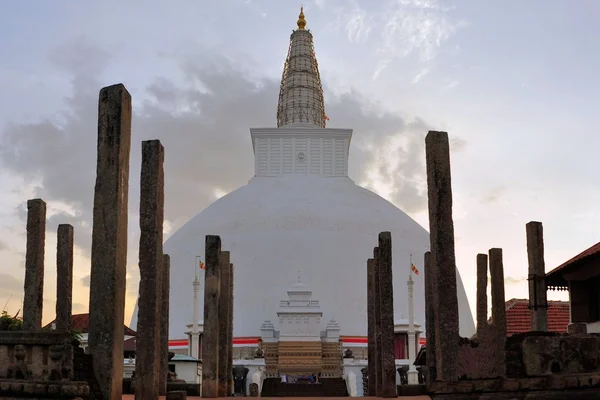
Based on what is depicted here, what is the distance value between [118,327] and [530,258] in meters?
9.62

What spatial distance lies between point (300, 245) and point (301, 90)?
10.0 m

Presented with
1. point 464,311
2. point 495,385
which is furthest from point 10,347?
point 464,311

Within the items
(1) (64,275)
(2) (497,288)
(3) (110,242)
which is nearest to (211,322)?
(1) (64,275)

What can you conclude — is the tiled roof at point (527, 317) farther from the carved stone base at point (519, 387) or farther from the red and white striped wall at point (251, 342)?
the carved stone base at point (519, 387)

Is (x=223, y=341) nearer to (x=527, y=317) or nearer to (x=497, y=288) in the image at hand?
(x=497, y=288)

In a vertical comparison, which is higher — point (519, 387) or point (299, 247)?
point (299, 247)

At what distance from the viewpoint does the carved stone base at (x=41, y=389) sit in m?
7.64

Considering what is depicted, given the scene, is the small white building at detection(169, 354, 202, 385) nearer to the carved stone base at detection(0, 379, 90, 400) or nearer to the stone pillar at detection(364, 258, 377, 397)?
the stone pillar at detection(364, 258, 377, 397)

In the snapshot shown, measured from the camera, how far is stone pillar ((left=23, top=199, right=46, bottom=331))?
14617mm

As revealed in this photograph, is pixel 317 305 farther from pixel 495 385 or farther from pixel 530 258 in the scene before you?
pixel 495 385

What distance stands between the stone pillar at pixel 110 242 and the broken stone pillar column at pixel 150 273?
1.52 metres

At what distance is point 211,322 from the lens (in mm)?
14328

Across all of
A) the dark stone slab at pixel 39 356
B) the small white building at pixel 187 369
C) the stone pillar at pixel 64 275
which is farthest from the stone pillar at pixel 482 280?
the dark stone slab at pixel 39 356

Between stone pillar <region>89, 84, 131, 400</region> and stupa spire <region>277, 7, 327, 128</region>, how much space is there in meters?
33.0
